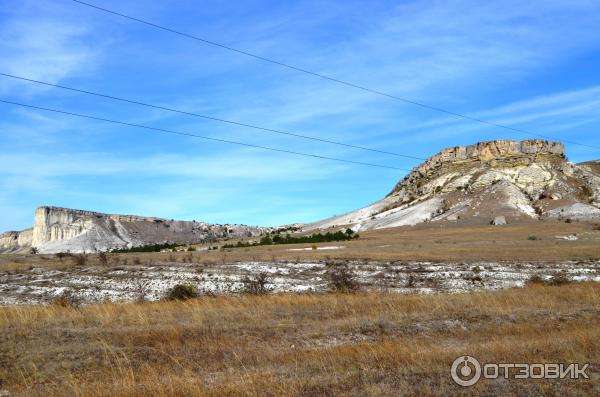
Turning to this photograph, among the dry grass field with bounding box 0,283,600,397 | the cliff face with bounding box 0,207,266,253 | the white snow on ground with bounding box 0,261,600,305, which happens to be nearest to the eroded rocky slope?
the cliff face with bounding box 0,207,266,253

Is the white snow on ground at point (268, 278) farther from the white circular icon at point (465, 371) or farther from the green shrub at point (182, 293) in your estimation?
the white circular icon at point (465, 371)

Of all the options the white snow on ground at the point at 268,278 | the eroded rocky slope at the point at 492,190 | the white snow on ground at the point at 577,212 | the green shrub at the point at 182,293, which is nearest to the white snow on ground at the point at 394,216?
the eroded rocky slope at the point at 492,190

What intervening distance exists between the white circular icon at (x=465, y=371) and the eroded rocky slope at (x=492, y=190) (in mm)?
97898

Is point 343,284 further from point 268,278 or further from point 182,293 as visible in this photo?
point 268,278

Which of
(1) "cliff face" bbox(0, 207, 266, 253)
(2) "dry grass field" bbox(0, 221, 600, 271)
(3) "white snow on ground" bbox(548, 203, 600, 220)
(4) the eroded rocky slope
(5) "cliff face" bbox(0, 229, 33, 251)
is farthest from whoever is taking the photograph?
(5) "cliff face" bbox(0, 229, 33, 251)

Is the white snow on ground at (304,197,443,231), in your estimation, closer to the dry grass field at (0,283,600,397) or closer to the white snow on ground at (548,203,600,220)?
the white snow on ground at (548,203,600,220)

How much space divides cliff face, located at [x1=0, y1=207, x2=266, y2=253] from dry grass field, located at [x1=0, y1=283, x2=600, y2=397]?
13035 centimetres

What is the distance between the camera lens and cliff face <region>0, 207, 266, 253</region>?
14562cm

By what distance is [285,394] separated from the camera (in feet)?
25.4

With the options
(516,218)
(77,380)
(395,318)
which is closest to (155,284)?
(395,318)

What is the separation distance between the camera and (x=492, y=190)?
12188 centimetres

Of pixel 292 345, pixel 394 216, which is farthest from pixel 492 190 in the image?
pixel 292 345

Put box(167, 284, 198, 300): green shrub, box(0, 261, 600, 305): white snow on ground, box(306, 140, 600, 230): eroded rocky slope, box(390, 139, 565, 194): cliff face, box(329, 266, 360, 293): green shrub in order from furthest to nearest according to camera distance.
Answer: box(390, 139, 565, 194): cliff face < box(306, 140, 600, 230): eroded rocky slope < box(0, 261, 600, 305): white snow on ground < box(329, 266, 360, 293): green shrub < box(167, 284, 198, 300): green shrub

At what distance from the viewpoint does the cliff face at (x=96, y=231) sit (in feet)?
478
